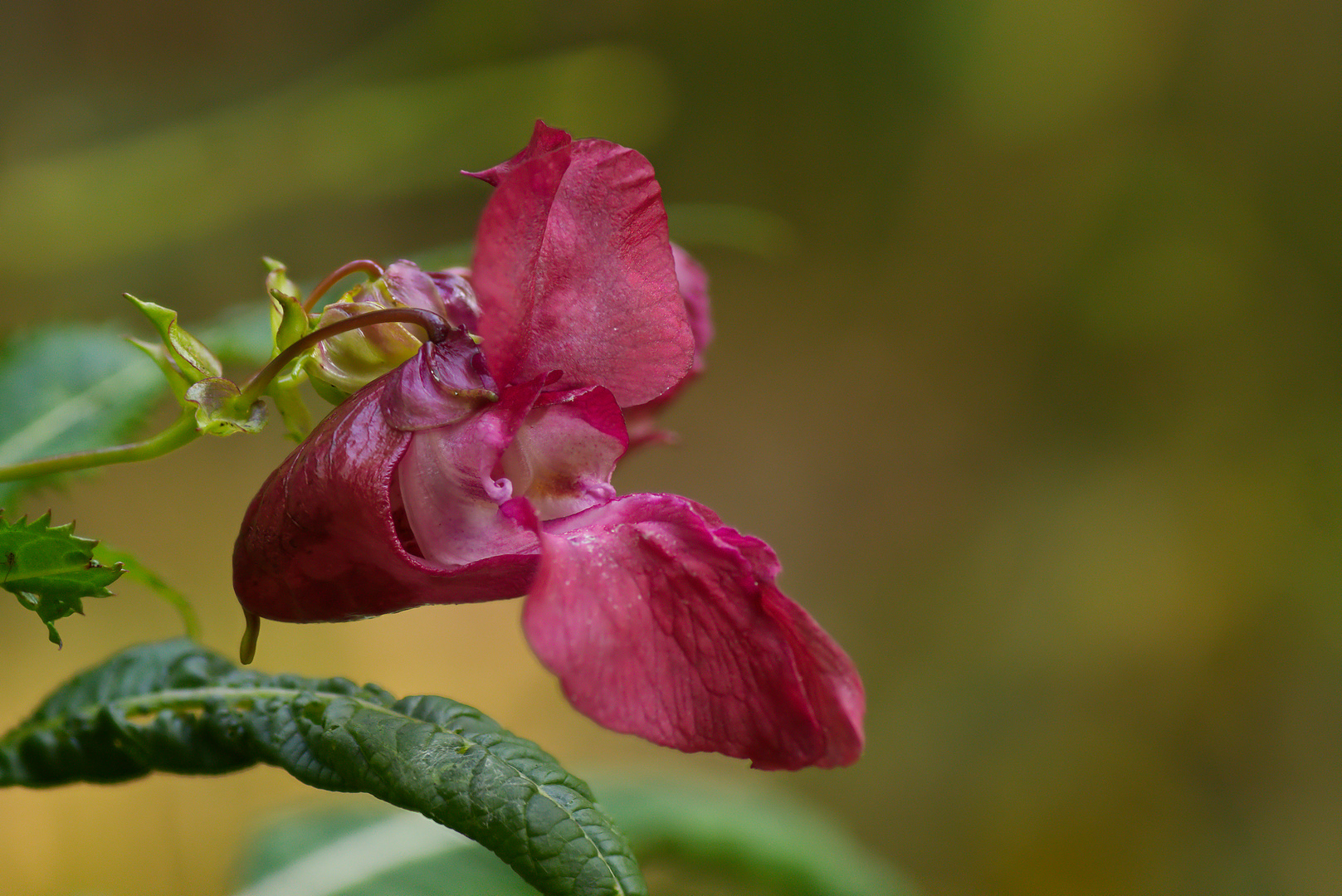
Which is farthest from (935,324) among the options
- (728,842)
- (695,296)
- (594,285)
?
(594,285)

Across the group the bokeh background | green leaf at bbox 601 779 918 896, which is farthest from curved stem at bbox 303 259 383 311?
the bokeh background

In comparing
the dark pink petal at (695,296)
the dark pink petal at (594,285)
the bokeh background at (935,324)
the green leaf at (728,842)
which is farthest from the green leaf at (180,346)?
the bokeh background at (935,324)

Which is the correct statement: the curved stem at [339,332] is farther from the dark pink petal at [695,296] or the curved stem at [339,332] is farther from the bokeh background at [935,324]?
the bokeh background at [935,324]

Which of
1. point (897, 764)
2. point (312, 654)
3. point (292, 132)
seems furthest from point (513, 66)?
point (897, 764)

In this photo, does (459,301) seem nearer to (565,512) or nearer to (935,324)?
(565,512)

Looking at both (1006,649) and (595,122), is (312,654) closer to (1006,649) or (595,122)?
(595,122)

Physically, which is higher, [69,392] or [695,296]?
[695,296]

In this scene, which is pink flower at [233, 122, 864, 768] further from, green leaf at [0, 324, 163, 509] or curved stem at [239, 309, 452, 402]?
green leaf at [0, 324, 163, 509]

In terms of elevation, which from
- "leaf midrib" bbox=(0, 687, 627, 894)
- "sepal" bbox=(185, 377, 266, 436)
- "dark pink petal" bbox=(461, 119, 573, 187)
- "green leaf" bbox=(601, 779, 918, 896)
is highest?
"dark pink petal" bbox=(461, 119, 573, 187)
